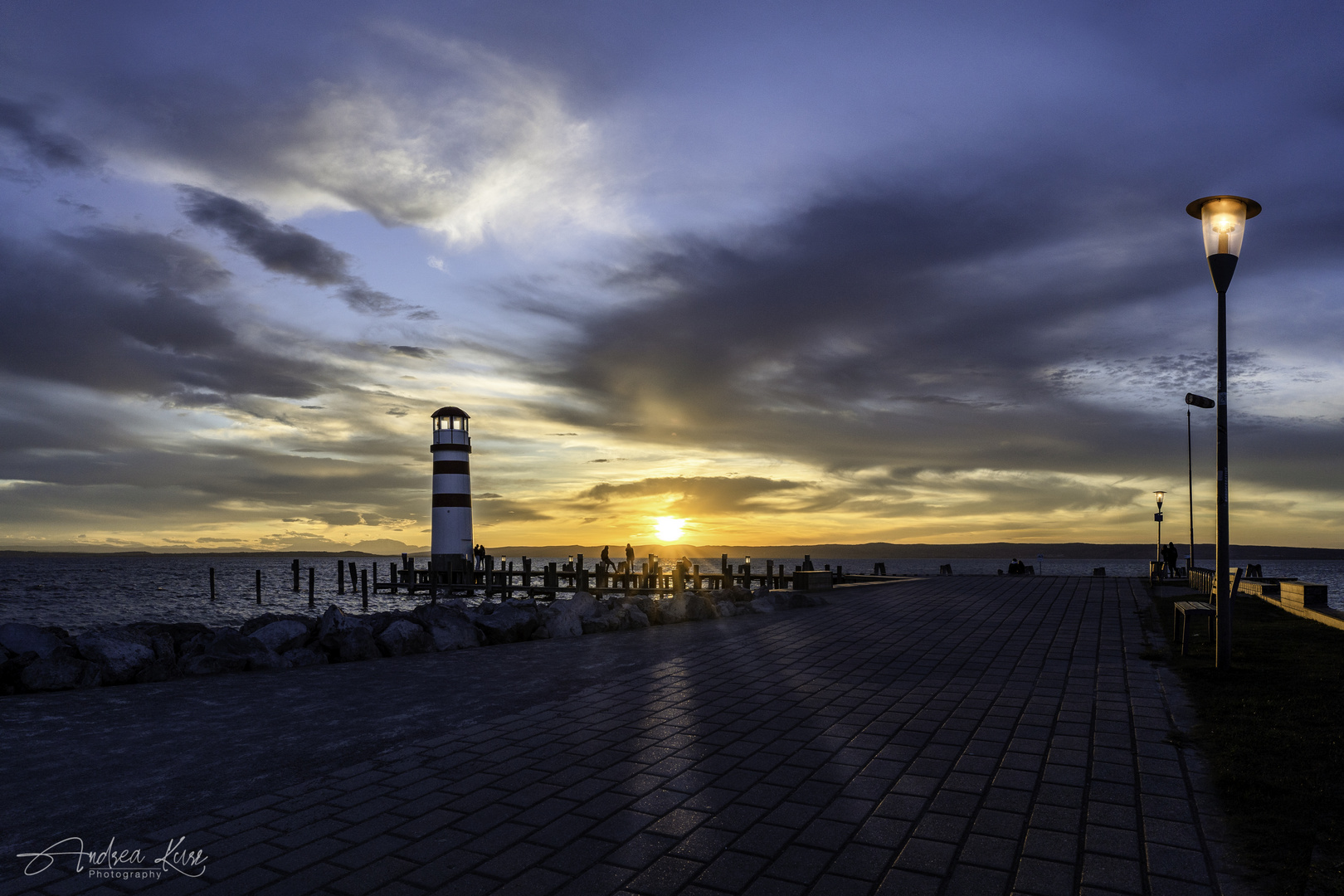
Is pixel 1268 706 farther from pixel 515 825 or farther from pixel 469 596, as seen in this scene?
pixel 469 596

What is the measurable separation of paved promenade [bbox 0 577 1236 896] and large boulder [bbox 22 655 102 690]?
0.32 metres

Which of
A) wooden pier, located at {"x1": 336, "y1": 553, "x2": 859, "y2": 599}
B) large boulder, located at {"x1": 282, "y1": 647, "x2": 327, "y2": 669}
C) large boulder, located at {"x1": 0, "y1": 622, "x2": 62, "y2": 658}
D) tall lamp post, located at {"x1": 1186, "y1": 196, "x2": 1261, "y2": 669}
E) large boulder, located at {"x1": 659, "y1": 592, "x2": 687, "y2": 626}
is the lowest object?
wooden pier, located at {"x1": 336, "y1": 553, "x2": 859, "y2": 599}

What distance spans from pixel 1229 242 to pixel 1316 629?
6915 mm

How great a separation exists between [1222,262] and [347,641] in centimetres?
1149

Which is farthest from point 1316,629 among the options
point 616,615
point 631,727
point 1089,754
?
point 631,727

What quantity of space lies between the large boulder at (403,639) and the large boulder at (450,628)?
0.44 feet

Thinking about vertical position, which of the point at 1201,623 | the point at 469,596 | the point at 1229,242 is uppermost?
the point at 1229,242

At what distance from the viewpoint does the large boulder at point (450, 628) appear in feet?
34.6

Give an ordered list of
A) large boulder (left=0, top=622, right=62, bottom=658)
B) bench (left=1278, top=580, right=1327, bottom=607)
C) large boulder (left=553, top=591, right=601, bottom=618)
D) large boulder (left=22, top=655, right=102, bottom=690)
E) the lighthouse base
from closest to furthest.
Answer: large boulder (left=22, top=655, right=102, bottom=690), large boulder (left=0, top=622, right=62, bottom=658), large boulder (left=553, top=591, right=601, bottom=618), bench (left=1278, top=580, right=1327, bottom=607), the lighthouse base

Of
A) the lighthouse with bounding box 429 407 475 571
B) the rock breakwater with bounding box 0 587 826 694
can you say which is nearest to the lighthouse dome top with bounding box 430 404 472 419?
the lighthouse with bounding box 429 407 475 571

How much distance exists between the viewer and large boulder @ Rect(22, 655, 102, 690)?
755 centimetres

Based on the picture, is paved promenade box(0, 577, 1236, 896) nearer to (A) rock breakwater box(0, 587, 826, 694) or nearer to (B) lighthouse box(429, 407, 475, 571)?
(A) rock breakwater box(0, 587, 826, 694)

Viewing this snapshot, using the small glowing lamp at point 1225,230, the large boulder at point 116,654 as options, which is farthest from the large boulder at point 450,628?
the small glowing lamp at point 1225,230

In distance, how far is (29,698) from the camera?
23.6ft
